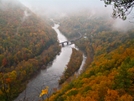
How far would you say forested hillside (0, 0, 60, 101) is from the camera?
1879 inches

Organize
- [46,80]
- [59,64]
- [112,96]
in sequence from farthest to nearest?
[59,64], [46,80], [112,96]

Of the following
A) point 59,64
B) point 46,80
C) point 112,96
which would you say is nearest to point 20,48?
point 59,64

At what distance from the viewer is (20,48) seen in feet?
215

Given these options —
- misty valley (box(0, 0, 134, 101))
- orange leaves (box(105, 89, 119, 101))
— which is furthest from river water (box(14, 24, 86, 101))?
orange leaves (box(105, 89, 119, 101))

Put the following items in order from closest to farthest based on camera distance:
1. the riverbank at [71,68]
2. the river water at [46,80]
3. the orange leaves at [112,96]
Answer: the orange leaves at [112,96]
the river water at [46,80]
the riverbank at [71,68]

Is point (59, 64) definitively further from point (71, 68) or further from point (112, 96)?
point (112, 96)

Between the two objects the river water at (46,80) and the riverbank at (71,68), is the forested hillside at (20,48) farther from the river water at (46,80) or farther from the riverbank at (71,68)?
the riverbank at (71,68)

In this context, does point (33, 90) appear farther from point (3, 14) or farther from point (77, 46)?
point (3, 14)

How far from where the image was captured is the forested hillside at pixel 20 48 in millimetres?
47737

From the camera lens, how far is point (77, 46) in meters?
86.8

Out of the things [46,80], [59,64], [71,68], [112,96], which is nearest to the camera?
[112,96]

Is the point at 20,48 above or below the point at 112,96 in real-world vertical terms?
above

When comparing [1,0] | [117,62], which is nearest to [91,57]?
[117,62]

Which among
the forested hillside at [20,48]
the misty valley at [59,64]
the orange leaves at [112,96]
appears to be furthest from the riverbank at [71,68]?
the orange leaves at [112,96]
